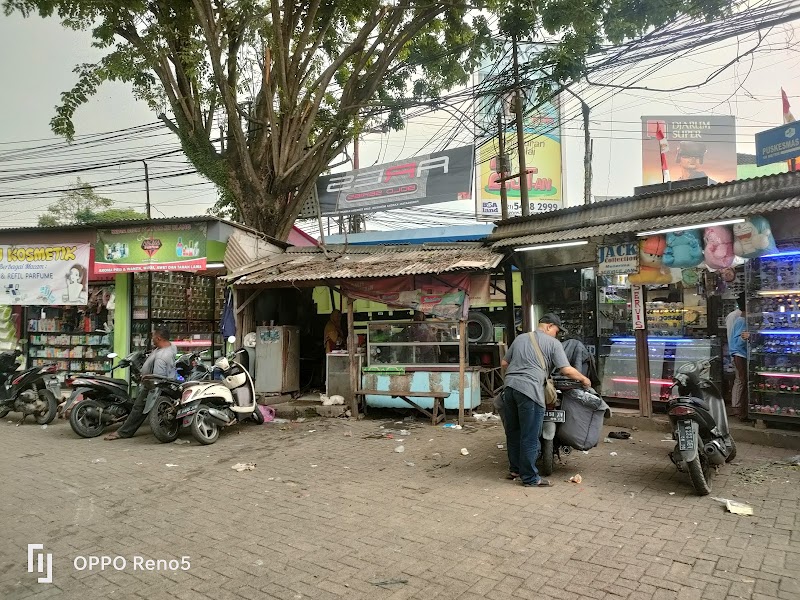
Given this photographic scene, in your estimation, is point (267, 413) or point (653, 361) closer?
point (653, 361)

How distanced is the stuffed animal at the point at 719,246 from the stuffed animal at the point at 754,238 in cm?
11

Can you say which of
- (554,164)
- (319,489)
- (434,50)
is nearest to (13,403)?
(319,489)

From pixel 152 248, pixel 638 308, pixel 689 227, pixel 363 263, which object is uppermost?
pixel 152 248

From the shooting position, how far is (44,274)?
1088cm

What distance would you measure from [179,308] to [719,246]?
10050 millimetres

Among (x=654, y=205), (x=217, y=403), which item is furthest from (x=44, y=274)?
(x=654, y=205)

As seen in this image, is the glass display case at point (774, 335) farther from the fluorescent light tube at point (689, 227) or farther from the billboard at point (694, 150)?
the billboard at point (694, 150)

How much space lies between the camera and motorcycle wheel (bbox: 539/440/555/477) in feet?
16.8

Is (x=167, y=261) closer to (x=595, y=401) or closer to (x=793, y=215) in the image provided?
(x=595, y=401)

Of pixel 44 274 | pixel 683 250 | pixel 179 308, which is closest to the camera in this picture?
pixel 683 250

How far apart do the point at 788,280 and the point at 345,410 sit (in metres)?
6.68

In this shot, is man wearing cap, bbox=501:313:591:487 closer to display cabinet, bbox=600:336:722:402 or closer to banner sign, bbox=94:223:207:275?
display cabinet, bbox=600:336:722:402

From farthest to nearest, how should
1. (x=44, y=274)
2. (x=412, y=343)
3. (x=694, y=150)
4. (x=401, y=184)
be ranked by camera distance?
(x=694, y=150), (x=401, y=184), (x=44, y=274), (x=412, y=343)

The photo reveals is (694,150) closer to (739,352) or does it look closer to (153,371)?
(739,352)
